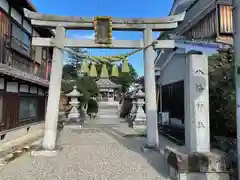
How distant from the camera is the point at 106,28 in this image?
24.8 feet

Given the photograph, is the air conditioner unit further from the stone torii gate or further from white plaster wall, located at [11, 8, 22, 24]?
white plaster wall, located at [11, 8, 22, 24]

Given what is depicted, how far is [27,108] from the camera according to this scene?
1259 centimetres

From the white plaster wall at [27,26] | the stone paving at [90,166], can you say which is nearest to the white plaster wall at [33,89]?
the white plaster wall at [27,26]

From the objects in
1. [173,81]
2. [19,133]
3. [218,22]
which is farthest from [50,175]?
[218,22]

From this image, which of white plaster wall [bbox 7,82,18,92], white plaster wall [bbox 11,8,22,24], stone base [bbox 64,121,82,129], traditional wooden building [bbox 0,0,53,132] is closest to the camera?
traditional wooden building [bbox 0,0,53,132]

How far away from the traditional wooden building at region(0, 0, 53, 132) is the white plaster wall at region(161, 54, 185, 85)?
283 inches

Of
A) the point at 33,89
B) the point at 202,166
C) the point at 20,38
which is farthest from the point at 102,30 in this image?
the point at 33,89

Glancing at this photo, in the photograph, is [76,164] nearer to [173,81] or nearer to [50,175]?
[50,175]

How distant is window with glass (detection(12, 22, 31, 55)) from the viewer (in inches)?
447

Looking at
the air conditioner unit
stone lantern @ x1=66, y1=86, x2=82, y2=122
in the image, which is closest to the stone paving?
the air conditioner unit

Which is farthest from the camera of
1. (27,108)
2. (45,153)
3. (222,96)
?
(27,108)

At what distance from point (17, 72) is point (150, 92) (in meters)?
6.13

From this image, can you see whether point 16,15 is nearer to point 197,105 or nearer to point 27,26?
point 27,26

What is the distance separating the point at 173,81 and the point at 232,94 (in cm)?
703
